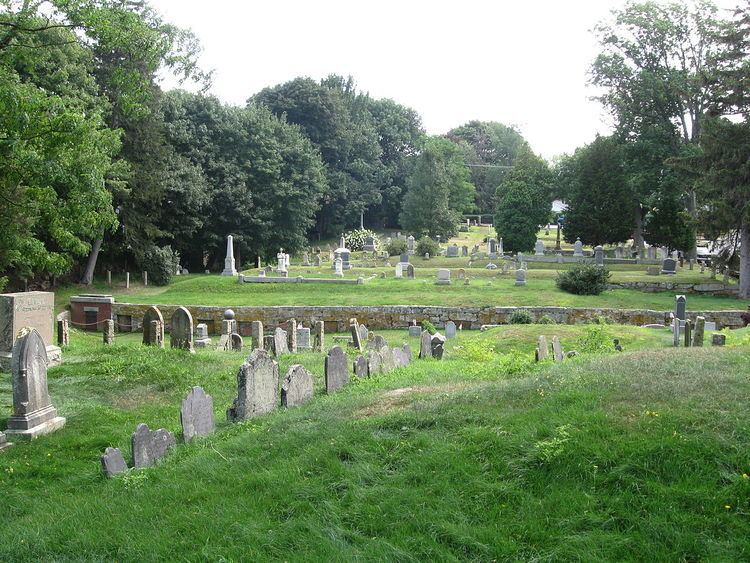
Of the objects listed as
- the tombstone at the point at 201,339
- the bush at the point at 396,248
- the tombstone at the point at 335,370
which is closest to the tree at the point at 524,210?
the bush at the point at 396,248

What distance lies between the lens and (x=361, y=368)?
11414mm

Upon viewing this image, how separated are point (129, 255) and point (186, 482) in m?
34.6

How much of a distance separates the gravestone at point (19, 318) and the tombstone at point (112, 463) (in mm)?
7325

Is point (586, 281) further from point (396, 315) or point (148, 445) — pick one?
point (148, 445)

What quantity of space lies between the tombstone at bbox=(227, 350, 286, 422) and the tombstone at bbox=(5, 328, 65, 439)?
2.57 meters

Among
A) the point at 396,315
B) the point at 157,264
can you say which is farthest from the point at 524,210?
the point at 157,264

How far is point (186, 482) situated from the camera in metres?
6.70

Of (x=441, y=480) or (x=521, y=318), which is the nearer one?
(x=441, y=480)

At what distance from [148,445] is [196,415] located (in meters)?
0.90

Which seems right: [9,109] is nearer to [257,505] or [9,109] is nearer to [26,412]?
[26,412]

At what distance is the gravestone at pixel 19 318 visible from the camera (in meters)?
13.8

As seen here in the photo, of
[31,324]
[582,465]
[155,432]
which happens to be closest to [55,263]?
[31,324]

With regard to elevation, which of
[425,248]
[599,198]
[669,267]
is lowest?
[669,267]

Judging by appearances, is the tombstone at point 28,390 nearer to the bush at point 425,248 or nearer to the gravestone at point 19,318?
the gravestone at point 19,318
